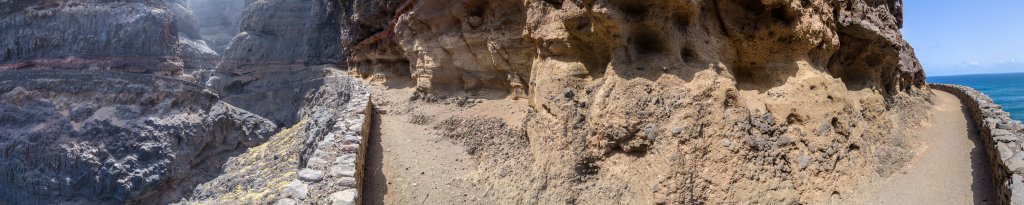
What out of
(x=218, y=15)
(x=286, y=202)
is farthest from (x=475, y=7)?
(x=218, y=15)

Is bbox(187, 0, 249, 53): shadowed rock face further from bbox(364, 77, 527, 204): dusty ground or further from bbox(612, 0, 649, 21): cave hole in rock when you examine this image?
bbox(612, 0, 649, 21): cave hole in rock

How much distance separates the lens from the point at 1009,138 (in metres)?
6.77

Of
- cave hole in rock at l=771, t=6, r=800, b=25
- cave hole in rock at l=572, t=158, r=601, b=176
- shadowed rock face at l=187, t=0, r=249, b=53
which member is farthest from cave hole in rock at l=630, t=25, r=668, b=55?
shadowed rock face at l=187, t=0, r=249, b=53

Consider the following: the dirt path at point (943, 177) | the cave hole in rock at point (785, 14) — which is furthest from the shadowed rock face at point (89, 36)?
Answer: the dirt path at point (943, 177)

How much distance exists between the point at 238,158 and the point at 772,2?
14.7 meters

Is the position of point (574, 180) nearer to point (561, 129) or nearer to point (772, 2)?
point (561, 129)

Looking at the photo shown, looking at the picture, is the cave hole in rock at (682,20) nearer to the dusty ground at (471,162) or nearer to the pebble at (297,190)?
the dusty ground at (471,162)

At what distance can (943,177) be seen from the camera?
21.1 ft

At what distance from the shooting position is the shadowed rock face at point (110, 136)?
48.5 feet

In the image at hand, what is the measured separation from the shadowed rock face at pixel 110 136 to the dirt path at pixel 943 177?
647 inches

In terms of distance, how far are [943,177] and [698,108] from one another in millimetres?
3383

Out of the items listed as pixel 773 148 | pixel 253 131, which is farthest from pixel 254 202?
pixel 253 131

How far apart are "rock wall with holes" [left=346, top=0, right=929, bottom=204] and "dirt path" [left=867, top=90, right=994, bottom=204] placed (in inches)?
8.8

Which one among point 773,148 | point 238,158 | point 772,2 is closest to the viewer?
point 773,148
